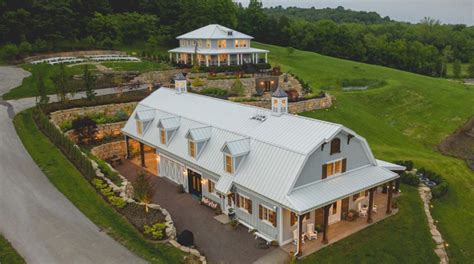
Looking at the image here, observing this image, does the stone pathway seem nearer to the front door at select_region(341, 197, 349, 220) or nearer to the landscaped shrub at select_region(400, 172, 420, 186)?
the landscaped shrub at select_region(400, 172, 420, 186)

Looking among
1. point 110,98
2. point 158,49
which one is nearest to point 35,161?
point 110,98

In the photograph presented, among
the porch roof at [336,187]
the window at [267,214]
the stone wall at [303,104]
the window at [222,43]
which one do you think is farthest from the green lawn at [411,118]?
the window at [222,43]

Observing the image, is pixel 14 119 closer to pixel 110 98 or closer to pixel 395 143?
pixel 110 98

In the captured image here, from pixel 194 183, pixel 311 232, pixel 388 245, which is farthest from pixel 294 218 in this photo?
pixel 194 183

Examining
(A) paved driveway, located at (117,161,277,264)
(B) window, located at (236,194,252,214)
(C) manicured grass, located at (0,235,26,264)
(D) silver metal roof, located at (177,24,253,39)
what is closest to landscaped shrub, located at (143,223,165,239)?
(A) paved driveway, located at (117,161,277,264)

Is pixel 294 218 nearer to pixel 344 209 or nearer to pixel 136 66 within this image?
pixel 344 209

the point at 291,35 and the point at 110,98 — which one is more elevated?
the point at 291,35

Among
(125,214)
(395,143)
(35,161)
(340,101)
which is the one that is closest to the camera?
(125,214)
